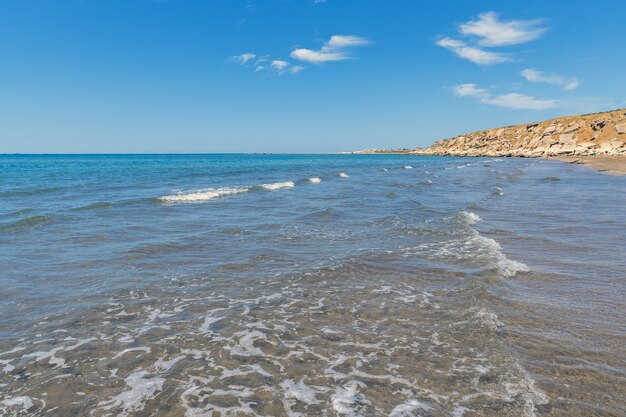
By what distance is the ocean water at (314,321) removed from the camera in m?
5.11

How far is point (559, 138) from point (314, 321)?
414ft

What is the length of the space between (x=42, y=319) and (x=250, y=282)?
454cm

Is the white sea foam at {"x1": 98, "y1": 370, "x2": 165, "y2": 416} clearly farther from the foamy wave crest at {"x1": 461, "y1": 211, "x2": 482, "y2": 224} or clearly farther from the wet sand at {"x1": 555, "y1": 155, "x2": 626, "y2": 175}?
the wet sand at {"x1": 555, "y1": 155, "x2": 626, "y2": 175}

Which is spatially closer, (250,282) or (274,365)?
(274,365)

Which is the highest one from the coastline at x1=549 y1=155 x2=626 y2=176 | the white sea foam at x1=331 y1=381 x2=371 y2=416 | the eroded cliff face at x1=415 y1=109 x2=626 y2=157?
the eroded cliff face at x1=415 y1=109 x2=626 y2=157

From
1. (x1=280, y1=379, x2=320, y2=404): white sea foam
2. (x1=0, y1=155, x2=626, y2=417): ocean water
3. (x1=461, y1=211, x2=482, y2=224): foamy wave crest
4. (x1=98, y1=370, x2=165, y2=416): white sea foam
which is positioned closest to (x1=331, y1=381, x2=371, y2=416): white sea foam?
(x1=0, y1=155, x2=626, y2=417): ocean water

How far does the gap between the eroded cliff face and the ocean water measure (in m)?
88.4

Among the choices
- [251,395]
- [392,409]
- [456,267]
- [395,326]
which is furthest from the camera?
[456,267]

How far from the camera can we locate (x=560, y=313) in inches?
295

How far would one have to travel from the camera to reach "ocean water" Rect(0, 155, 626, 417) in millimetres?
5105

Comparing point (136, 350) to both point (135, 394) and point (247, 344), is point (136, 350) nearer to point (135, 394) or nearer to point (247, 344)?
point (135, 394)

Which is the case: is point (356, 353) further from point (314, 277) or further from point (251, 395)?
point (314, 277)

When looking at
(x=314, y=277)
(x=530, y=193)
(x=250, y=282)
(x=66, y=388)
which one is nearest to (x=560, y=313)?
(x=314, y=277)

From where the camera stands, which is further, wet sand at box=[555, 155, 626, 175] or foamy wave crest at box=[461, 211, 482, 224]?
wet sand at box=[555, 155, 626, 175]
